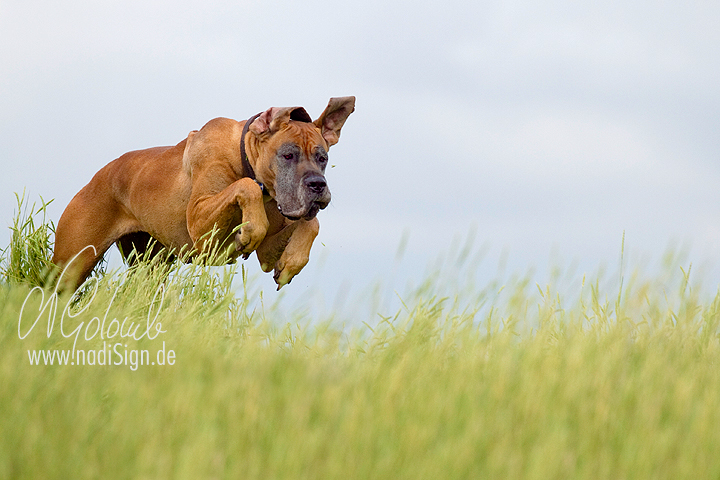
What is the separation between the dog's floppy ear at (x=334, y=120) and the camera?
550 cm

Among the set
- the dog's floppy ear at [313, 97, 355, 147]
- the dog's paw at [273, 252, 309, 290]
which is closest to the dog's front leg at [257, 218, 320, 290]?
the dog's paw at [273, 252, 309, 290]

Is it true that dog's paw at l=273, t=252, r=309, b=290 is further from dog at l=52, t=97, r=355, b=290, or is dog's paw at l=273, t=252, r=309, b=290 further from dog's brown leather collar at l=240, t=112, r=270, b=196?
dog's brown leather collar at l=240, t=112, r=270, b=196

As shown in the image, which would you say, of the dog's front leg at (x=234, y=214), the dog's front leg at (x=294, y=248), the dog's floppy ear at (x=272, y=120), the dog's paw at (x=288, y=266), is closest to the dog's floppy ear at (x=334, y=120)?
the dog's floppy ear at (x=272, y=120)

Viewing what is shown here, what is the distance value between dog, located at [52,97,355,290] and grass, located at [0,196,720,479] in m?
1.38

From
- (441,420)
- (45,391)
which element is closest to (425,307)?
(441,420)

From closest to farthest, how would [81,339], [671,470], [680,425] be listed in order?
1. [671,470]
2. [680,425]
3. [81,339]

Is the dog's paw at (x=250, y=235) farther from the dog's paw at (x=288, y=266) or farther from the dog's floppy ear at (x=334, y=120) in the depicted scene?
the dog's floppy ear at (x=334, y=120)

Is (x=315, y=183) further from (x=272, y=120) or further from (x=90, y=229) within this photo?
(x=90, y=229)

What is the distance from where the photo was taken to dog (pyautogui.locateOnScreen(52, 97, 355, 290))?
511 cm

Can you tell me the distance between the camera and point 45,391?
270 cm

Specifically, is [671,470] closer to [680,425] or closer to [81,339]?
[680,425]

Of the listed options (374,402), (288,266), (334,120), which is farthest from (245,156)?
(374,402)

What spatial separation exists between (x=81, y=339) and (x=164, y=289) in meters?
1.43

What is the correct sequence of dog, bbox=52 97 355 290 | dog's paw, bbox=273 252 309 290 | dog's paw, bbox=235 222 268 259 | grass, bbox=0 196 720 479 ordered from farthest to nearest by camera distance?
dog's paw, bbox=273 252 309 290
dog, bbox=52 97 355 290
dog's paw, bbox=235 222 268 259
grass, bbox=0 196 720 479
